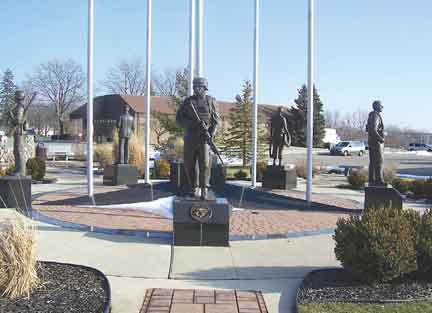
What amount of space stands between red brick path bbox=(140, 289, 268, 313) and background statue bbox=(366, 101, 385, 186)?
662 centimetres

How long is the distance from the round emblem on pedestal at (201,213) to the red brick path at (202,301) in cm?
232

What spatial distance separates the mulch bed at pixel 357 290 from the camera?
5.05 metres

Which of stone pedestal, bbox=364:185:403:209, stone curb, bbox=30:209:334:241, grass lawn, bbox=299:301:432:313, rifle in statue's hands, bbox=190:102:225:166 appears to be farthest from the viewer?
stone pedestal, bbox=364:185:403:209

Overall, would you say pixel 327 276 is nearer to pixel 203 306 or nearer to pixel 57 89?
pixel 203 306

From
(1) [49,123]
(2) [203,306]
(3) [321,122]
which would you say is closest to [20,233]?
(2) [203,306]

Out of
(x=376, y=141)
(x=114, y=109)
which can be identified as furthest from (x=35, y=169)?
(x=114, y=109)

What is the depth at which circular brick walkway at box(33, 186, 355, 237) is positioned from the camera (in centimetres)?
906

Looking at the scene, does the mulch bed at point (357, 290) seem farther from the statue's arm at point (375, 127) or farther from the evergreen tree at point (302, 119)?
the evergreen tree at point (302, 119)

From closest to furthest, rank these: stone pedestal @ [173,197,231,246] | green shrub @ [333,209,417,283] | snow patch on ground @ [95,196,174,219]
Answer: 1. green shrub @ [333,209,417,283]
2. stone pedestal @ [173,197,231,246]
3. snow patch on ground @ [95,196,174,219]

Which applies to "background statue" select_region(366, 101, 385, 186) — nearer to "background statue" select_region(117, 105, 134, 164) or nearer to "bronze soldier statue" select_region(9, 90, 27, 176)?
"bronze soldier statue" select_region(9, 90, 27, 176)

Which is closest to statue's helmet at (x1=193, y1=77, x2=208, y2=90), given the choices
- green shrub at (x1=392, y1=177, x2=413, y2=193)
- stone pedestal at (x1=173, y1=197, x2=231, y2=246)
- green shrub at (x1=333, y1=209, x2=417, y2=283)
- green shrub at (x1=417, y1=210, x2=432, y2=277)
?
stone pedestal at (x1=173, y1=197, x2=231, y2=246)

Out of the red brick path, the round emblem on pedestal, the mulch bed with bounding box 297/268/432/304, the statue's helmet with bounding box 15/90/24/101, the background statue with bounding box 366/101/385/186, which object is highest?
the statue's helmet with bounding box 15/90/24/101

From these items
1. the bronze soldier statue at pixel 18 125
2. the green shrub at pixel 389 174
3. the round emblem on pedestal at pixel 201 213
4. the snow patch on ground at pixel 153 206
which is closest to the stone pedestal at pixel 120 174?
the snow patch on ground at pixel 153 206

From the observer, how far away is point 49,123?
87750 mm
